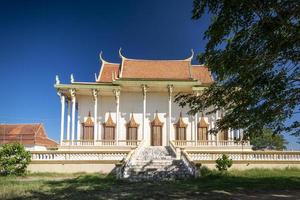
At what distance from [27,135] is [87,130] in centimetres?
1607

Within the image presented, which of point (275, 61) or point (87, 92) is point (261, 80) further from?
point (87, 92)

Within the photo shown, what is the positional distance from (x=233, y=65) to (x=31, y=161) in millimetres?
13952

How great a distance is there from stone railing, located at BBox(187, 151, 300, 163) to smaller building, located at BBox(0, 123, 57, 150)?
23.7 meters

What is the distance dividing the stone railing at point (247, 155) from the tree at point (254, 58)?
33.0ft

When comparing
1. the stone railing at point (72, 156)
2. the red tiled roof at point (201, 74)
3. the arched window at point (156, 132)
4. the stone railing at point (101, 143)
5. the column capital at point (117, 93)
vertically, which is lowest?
the stone railing at point (72, 156)

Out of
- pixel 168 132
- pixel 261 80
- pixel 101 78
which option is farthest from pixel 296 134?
pixel 101 78

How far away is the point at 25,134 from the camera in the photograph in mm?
38938

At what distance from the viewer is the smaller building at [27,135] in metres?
37.6

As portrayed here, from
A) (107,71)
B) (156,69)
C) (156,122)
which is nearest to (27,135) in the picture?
(107,71)

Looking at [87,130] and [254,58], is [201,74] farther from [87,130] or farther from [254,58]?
[254,58]

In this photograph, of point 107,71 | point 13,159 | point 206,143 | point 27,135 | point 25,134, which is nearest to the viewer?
point 13,159

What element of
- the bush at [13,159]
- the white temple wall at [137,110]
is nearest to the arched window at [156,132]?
the white temple wall at [137,110]

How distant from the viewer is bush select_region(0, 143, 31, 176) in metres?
16.4

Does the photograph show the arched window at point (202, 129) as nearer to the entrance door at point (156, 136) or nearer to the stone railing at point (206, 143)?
the stone railing at point (206, 143)
